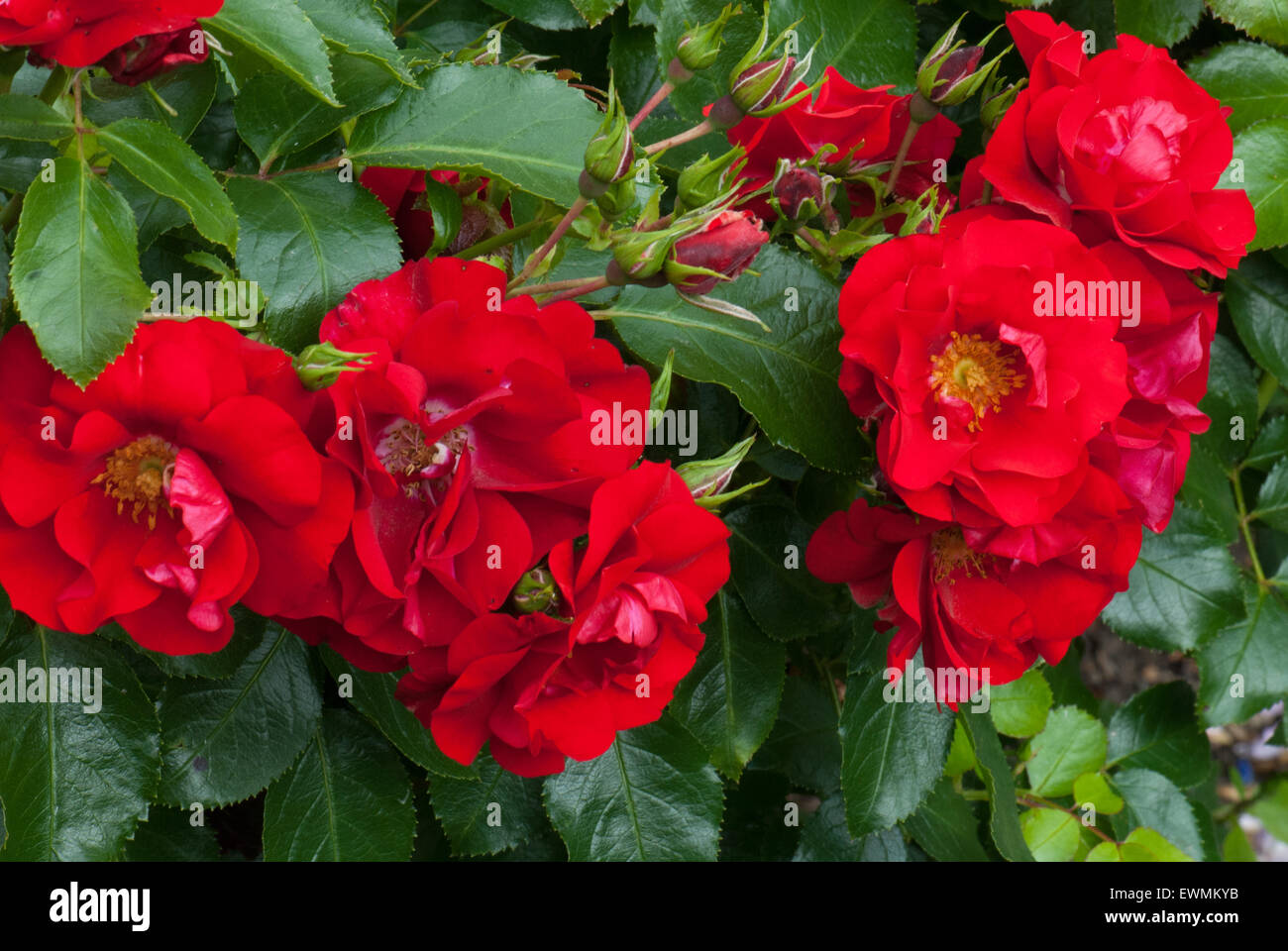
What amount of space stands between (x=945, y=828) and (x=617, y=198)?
0.85m

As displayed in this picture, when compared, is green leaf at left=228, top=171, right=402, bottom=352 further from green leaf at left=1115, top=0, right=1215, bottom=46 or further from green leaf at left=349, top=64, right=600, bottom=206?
green leaf at left=1115, top=0, right=1215, bottom=46

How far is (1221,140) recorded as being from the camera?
0.88 m

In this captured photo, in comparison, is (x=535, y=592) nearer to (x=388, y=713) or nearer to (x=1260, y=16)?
(x=388, y=713)

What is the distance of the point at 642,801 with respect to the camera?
1.01 m

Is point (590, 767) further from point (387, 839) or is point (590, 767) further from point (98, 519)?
point (98, 519)

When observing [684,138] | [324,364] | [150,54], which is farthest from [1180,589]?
[150,54]

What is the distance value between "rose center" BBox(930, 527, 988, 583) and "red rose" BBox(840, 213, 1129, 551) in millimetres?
71

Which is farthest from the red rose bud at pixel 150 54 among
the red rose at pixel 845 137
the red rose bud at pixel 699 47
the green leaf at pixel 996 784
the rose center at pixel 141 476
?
the green leaf at pixel 996 784

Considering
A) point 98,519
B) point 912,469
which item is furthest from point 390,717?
point 912,469

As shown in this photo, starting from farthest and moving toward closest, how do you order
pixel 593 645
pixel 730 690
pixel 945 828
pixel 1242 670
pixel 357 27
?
pixel 1242 670, pixel 945 828, pixel 730 690, pixel 357 27, pixel 593 645

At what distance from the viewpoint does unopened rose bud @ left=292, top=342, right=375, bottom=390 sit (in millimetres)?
623

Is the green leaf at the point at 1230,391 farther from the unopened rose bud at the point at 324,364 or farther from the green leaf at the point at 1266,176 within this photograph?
the unopened rose bud at the point at 324,364

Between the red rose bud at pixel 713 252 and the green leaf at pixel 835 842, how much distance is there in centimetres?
78

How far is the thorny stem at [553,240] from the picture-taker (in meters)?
0.73
